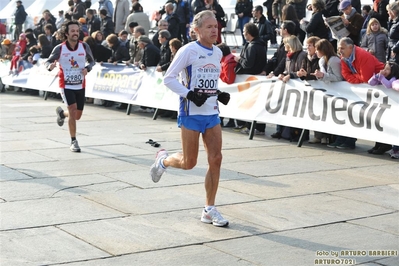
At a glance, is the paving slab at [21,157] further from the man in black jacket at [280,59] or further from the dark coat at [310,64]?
the dark coat at [310,64]

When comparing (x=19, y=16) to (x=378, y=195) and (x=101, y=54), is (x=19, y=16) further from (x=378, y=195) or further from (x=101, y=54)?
(x=378, y=195)

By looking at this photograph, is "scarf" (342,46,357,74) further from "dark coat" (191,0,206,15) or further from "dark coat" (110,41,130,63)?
"dark coat" (191,0,206,15)

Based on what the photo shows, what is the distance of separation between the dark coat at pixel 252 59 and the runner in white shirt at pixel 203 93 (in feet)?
20.1

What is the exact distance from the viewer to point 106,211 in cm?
781

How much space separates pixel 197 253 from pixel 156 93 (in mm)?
9600

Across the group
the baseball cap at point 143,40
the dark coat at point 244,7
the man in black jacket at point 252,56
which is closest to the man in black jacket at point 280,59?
the man in black jacket at point 252,56

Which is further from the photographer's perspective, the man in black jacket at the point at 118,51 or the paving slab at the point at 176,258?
the man in black jacket at the point at 118,51

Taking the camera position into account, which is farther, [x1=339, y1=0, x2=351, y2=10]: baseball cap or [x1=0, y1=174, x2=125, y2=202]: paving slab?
[x1=339, y1=0, x2=351, y2=10]: baseball cap

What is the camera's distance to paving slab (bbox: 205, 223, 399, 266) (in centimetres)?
624

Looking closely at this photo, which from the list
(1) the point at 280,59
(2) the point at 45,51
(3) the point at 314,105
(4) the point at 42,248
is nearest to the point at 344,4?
(1) the point at 280,59

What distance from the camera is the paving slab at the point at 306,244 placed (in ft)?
20.5

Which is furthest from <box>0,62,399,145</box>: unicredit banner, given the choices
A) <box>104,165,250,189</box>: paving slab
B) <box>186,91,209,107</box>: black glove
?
<box>186,91,209,107</box>: black glove

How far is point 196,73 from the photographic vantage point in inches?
Result: 290

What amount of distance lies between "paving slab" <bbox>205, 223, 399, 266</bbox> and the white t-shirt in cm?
139
